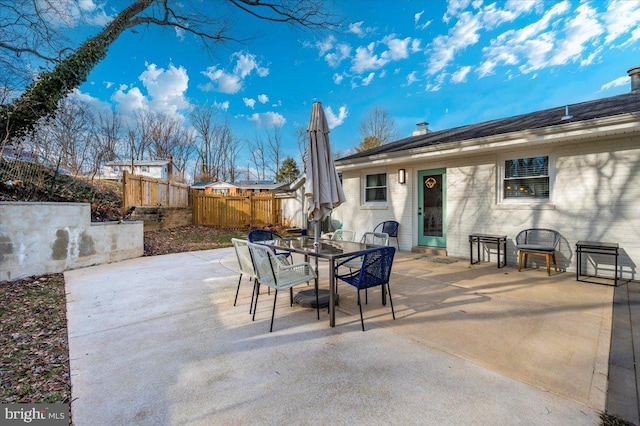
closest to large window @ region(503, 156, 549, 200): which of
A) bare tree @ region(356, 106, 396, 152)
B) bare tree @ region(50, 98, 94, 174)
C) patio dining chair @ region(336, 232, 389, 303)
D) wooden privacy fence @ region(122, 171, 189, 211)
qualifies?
patio dining chair @ region(336, 232, 389, 303)

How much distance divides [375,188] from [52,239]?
8.00 m

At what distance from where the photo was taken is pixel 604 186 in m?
5.07

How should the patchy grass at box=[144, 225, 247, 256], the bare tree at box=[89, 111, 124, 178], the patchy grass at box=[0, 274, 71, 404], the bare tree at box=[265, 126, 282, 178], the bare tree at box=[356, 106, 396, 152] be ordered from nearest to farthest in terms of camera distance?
the patchy grass at box=[0, 274, 71, 404] → the patchy grass at box=[144, 225, 247, 256] → the bare tree at box=[356, 106, 396, 152] → the bare tree at box=[89, 111, 124, 178] → the bare tree at box=[265, 126, 282, 178]

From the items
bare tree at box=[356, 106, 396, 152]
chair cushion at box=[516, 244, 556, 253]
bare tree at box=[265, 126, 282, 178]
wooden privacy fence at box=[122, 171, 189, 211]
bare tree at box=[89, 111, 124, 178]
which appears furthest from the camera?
bare tree at box=[265, 126, 282, 178]

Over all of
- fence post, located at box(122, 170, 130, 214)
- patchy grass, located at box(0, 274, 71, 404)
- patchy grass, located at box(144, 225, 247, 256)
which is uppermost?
fence post, located at box(122, 170, 130, 214)

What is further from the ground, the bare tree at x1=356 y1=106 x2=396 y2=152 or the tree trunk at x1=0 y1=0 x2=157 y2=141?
the bare tree at x1=356 y1=106 x2=396 y2=152

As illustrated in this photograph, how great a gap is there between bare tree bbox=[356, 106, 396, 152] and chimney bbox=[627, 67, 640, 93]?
609 inches

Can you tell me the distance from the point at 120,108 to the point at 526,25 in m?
29.5

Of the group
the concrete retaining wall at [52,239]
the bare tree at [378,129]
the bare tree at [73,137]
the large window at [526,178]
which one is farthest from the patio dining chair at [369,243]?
the bare tree at [378,129]

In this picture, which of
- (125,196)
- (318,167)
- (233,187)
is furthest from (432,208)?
(233,187)

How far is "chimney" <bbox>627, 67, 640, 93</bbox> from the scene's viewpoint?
7.05 metres

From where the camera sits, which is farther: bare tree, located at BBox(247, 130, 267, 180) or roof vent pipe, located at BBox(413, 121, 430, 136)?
bare tree, located at BBox(247, 130, 267, 180)

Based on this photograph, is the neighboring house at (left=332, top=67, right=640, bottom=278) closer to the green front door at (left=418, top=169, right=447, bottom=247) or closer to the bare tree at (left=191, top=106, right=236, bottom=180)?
the green front door at (left=418, top=169, right=447, bottom=247)

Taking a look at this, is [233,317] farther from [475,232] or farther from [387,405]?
[475,232]
